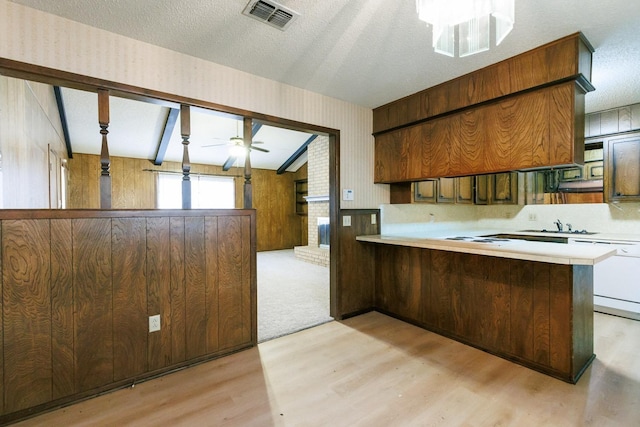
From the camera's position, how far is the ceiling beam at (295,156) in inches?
296

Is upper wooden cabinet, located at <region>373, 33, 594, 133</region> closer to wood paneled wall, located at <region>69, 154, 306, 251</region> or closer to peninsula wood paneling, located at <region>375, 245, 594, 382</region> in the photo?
Result: peninsula wood paneling, located at <region>375, 245, 594, 382</region>

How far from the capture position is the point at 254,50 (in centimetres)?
223

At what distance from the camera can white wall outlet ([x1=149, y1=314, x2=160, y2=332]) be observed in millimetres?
2158

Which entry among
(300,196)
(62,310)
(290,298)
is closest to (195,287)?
(62,310)

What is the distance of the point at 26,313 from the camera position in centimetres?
177

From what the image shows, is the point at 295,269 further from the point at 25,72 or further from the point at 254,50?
the point at 25,72

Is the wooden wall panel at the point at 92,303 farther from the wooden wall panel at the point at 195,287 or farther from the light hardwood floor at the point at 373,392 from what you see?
the wooden wall panel at the point at 195,287

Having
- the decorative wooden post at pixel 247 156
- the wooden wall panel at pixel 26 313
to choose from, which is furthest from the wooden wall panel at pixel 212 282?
the wooden wall panel at pixel 26 313

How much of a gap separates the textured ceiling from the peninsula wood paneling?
163 cm

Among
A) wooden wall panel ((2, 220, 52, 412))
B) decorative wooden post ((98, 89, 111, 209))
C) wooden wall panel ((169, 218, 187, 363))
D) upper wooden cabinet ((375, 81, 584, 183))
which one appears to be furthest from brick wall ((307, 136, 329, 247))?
wooden wall panel ((2, 220, 52, 412))

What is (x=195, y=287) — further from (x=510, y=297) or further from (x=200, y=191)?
(x=200, y=191)

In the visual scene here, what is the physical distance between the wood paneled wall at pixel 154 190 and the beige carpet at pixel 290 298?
7.75 feet

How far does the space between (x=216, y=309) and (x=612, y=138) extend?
4.87 meters

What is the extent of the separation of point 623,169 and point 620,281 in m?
1.33
